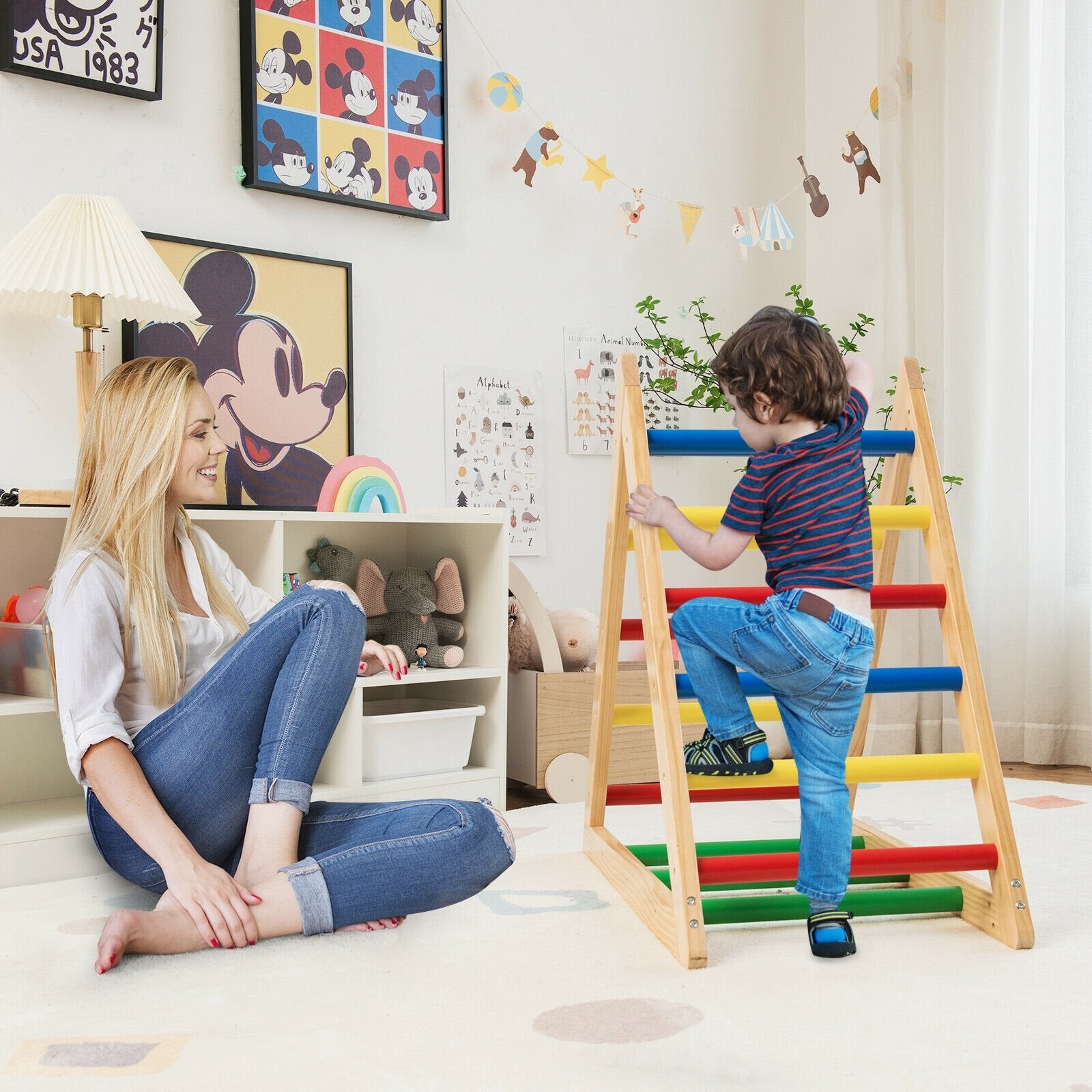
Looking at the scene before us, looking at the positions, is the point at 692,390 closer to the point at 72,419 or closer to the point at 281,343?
the point at 281,343

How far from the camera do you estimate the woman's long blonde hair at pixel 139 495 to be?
1.32 metres

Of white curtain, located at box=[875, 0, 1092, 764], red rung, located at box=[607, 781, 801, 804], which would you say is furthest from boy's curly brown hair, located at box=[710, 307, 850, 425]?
white curtain, located at box=[875, 0, 1092, 764]

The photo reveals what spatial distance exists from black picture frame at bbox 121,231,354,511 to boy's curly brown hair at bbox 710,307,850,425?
1125 millimetres

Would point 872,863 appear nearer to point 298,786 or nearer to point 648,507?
point 648,507

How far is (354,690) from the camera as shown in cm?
180

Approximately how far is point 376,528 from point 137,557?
2.97 feet

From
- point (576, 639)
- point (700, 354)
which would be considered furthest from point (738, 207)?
point (576, 639)

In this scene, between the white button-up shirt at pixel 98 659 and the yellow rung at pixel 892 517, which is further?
the yellow rung at pixel 892 517

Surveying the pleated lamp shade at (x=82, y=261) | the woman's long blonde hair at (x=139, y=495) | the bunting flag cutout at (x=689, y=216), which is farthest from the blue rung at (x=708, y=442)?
the bunting flag cutout at (x=689, y=216)

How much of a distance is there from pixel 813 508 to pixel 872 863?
409 millimetres

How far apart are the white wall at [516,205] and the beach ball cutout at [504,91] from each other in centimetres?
5

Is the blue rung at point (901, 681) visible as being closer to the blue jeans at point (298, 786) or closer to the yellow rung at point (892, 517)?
the yellow rung at point (892, 517)

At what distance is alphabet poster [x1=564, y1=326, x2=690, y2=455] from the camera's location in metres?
2.66

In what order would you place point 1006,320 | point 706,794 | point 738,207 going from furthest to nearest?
point 738,207 → point 1006,320 → point 706,794
